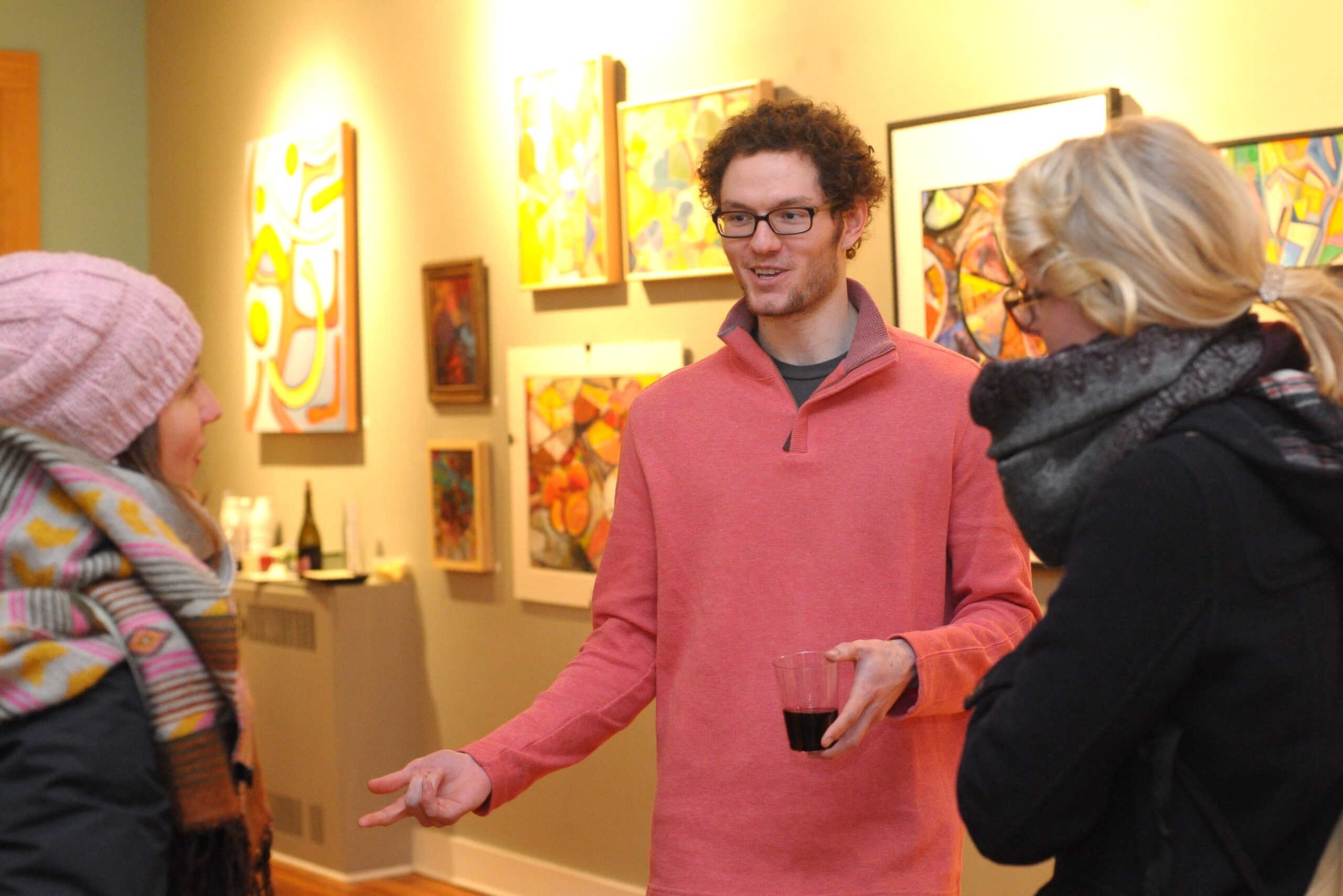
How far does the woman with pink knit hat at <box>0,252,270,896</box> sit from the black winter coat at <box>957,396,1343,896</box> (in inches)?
32.0

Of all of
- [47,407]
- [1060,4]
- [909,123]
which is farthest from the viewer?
[909,123]

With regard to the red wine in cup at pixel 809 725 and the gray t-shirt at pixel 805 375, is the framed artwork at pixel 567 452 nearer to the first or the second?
the gray t-shirt at pixel 805 375

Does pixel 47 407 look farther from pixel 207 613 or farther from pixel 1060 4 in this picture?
pixel 1060 4

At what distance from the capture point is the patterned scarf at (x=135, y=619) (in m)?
1.46

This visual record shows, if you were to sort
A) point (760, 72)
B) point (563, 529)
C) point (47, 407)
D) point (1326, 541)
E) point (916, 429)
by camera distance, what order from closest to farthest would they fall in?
point (1326, 541) → point (47, 407) → point (916, 429) → point (760, 72) → point (563, 529)

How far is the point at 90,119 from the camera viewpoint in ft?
20.8

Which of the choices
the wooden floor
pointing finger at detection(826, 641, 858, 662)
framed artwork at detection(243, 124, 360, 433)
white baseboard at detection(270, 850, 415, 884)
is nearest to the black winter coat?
pointing finger at detection(826, 641, 858, 662)

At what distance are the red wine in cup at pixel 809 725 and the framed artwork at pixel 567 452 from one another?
2524 millimetres

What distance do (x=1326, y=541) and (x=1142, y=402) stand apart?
0.65 ft

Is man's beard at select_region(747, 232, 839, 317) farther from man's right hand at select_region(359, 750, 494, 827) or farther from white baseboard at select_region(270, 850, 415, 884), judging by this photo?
white baseboard at select_region(270, 850, 415, 884)

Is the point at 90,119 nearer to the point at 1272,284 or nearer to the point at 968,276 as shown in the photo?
the point at 968,276

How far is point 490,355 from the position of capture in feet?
16.0

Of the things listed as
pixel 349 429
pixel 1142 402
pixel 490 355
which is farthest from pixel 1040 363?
pixel 349 429

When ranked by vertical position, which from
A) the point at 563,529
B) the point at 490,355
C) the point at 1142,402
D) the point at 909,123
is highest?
the point at 909,123
